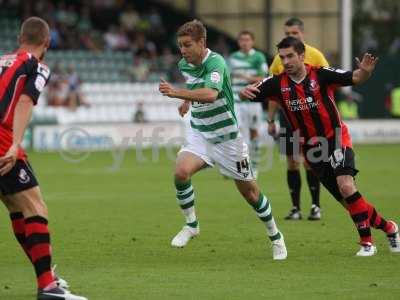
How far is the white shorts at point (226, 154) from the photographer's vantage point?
1038 centimetres

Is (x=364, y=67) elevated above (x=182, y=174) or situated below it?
above

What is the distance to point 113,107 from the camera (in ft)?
101

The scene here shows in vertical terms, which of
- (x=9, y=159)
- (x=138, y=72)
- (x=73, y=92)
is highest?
(x=9, y=159)

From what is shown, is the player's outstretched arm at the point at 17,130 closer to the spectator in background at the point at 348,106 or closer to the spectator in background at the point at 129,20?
the spectator in background at the point at 348,106

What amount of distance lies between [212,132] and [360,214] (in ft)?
5.18

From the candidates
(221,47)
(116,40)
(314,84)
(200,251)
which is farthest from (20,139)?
(221,47)

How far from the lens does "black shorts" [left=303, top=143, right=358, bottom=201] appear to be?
33.8 ft

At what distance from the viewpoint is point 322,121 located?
10492 mm

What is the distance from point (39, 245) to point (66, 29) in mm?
26171

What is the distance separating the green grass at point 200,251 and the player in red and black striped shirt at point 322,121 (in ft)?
1.36

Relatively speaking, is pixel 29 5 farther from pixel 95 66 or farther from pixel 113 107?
pixel 113 107

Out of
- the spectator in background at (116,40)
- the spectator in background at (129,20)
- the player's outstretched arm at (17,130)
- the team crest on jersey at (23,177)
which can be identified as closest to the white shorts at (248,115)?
the team crest on jersey at (23,177)

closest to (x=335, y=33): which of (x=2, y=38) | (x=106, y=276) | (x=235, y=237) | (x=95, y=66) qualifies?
(x=95, y=66)

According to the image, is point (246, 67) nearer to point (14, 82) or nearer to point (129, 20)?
point (14, 82)
